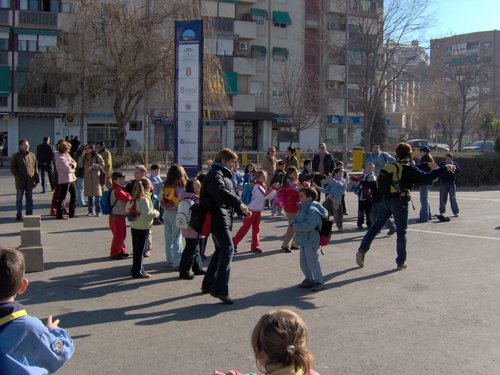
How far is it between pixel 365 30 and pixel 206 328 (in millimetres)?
31475

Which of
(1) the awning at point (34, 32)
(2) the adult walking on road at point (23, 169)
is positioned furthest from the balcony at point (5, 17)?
(2) the adult walking on road at point (23, 169)

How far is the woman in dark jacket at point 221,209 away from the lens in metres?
7.25

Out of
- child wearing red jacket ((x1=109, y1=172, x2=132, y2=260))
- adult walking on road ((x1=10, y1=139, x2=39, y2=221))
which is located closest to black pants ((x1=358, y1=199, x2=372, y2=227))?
child wearing red jacket ((x1=109, y1=172, x2=132, y2=260))

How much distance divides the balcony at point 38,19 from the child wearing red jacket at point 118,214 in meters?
41.4

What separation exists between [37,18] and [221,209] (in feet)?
146

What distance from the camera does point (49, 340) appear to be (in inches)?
123

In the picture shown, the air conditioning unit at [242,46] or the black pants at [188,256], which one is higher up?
the air conditioning unit at [242,46]

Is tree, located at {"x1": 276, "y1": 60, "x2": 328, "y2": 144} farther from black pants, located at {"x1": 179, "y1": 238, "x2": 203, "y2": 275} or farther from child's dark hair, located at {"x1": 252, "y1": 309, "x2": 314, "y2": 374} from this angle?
child's dark hair, located at {"x1": 252, "y1": 309, "x2": 314, "y2": 374}

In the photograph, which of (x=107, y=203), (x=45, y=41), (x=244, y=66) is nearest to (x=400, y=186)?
(x=107, y=203)

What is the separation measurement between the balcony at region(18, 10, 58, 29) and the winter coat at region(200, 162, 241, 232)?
44256 millimetres

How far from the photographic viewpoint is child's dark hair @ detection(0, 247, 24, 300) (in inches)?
122

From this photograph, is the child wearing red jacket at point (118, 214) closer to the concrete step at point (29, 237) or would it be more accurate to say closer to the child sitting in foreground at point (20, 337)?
the concrete step at point (29, 237)

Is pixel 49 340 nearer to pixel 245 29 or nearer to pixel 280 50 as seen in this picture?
pixel 245 29

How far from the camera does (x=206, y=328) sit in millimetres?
6398
